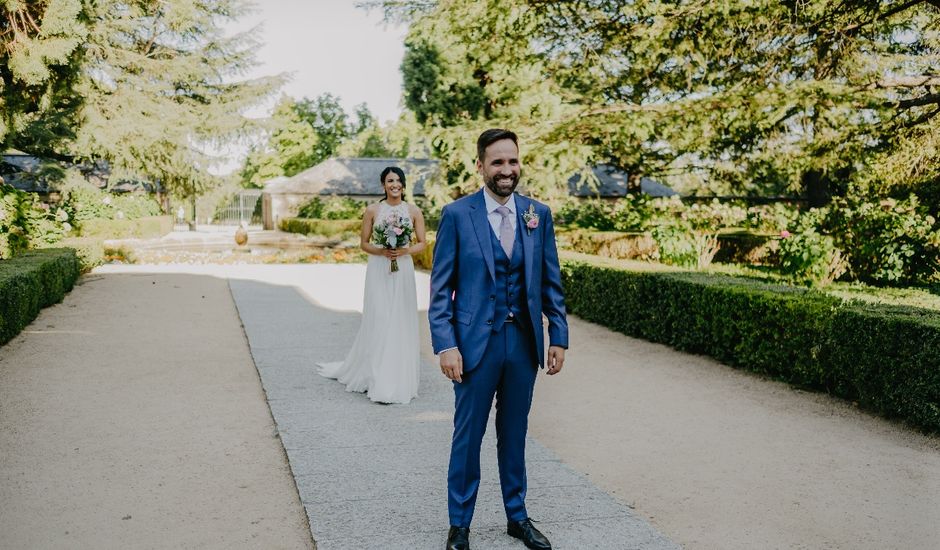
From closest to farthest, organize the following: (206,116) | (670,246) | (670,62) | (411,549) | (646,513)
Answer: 1. (411,549)
2. (646,513)
3. (670,246)
4. (670,62)
5. (206,116)

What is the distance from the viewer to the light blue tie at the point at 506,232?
11.3 ft

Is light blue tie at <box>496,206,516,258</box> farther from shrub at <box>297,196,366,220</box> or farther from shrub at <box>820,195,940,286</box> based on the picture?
shrub at <box>297,196,366,220</box>

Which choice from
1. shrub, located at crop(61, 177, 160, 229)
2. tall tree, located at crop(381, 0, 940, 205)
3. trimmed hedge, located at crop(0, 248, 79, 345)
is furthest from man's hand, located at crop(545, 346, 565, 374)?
shrub, located at crop(61, 177, 160, 229)

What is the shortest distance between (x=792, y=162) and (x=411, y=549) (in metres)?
15.1

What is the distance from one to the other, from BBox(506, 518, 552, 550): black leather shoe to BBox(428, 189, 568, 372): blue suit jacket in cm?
85

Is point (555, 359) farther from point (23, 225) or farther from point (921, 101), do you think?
point (23, 225)

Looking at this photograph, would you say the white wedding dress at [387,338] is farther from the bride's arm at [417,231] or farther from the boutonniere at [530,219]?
the boutonniere at [530,219]

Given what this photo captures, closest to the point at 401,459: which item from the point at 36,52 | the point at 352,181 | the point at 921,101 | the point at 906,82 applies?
the point at 906,82

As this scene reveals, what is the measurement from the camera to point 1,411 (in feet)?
20.7

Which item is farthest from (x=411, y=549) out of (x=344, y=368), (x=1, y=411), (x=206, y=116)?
(x=206, y=116)

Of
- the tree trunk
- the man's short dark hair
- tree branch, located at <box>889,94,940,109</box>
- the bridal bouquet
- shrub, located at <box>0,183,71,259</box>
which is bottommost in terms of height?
shrub, located at <box>0,183,71,259</box>

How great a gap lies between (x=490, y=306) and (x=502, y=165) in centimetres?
63

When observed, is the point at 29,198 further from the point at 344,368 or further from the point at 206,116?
the point at 206,116

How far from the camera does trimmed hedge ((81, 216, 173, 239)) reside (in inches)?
1075
